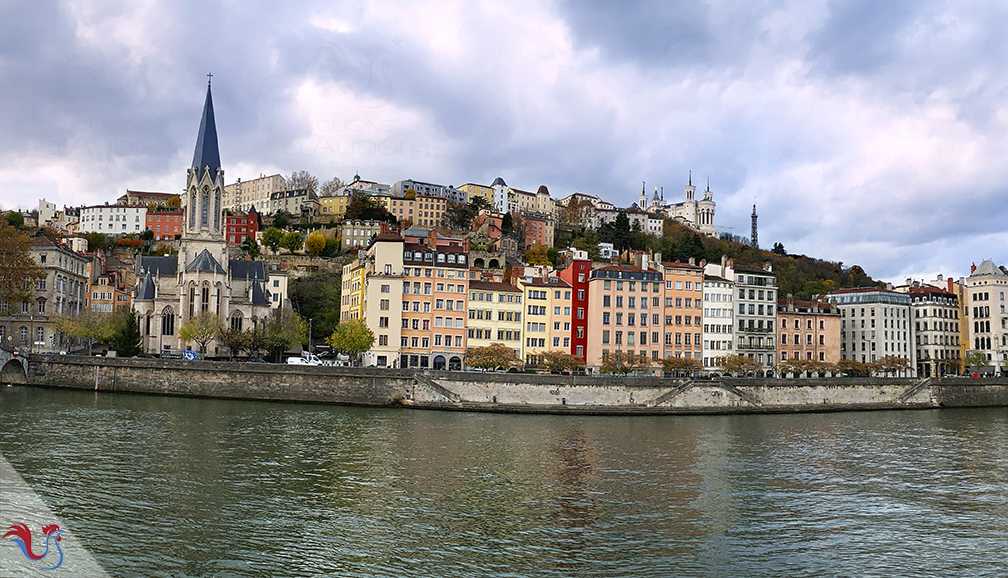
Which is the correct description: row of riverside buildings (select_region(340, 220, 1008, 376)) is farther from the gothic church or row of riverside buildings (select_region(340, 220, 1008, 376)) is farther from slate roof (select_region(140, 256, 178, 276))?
slate roof (select_region(140, 256, 178, 276))

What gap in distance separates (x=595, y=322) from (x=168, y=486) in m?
56.7

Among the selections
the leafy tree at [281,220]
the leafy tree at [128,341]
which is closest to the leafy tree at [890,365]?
the leafy tree at [128,341]

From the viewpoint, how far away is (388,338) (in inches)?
2995

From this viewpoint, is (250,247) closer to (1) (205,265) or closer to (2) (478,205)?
(1) (205,265)

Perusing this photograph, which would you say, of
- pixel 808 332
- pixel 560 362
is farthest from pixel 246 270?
pixel 808 332

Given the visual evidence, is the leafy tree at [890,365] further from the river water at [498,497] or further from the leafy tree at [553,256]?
the leafy tree at [553,256]

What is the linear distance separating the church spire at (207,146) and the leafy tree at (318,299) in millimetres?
21497

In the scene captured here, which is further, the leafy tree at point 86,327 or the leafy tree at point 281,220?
the leafy tree at point 281,220

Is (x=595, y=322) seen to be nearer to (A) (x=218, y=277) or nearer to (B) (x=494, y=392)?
(B) (x=494, y=392)

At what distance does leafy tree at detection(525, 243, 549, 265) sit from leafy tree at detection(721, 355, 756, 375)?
50740 mm

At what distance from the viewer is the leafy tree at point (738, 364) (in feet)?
257

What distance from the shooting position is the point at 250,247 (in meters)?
138

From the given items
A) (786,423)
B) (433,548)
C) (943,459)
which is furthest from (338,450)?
(786,423)

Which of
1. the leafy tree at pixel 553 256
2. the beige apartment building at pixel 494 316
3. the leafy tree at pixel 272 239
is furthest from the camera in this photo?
the leafy tree at pixel 272 239
